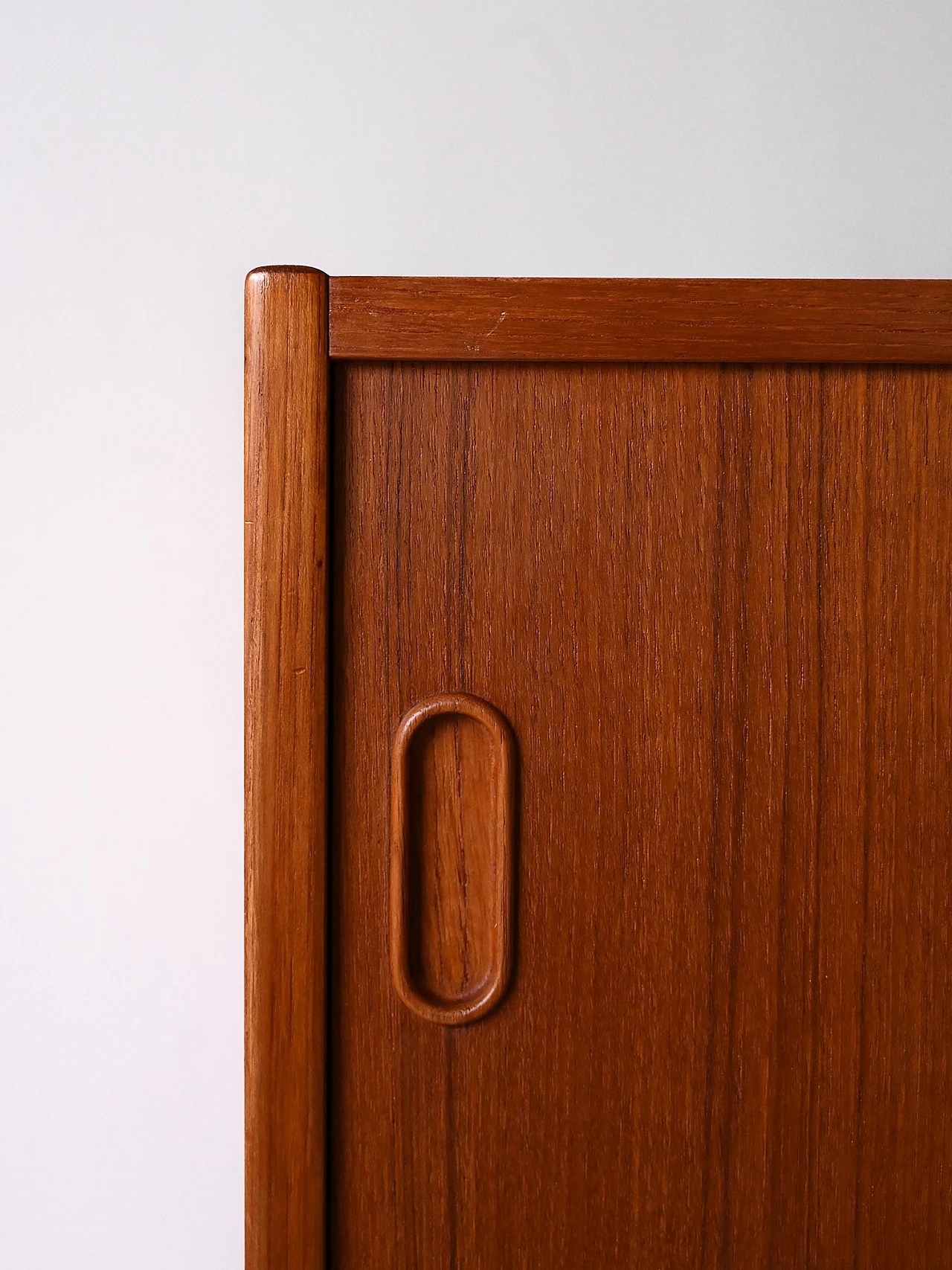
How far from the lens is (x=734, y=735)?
469mm

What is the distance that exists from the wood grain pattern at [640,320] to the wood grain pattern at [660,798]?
16mm

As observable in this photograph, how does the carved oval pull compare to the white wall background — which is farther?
the white wall background

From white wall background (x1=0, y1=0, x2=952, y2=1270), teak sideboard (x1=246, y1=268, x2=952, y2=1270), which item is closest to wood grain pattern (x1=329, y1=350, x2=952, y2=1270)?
teak sideboard (x1=246, y1=268, x2=952, y2=1270)

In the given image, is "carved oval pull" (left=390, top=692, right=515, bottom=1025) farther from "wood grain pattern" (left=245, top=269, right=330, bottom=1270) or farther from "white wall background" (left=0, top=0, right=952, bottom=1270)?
"white wall background" (left=0, top=0, right=952, bottom=1270)

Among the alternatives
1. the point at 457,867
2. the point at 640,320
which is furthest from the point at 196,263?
the point at 457,867

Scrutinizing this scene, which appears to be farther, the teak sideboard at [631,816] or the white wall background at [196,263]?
the white wall background at [196,263]

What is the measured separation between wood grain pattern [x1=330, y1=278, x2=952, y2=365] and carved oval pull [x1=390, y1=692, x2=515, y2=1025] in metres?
0.19

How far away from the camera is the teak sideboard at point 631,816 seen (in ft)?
1.49

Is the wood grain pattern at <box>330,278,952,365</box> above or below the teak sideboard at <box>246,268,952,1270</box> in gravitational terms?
above

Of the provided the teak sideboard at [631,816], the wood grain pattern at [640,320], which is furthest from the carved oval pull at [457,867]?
the wood grain pattern at [640,320]

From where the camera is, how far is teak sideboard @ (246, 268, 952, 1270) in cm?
45

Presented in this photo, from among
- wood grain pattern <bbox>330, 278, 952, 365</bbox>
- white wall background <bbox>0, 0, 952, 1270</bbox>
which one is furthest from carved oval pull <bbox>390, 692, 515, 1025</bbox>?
white wall background <bbox>0, 0, 952, 1270</bbox>

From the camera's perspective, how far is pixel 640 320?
0.44 meters

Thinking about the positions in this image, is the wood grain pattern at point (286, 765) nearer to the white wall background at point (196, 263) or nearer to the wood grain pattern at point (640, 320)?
the wood grain pattern at point (640, 320)
